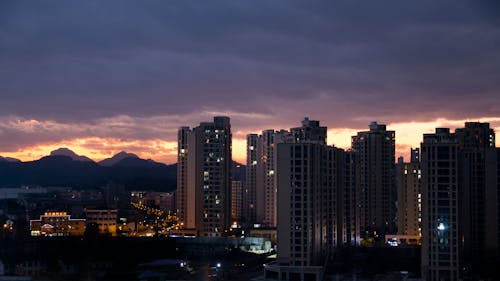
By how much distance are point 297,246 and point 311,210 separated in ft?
1.86

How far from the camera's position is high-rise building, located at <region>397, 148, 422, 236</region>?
46.5 ft

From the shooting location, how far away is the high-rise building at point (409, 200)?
14.2m

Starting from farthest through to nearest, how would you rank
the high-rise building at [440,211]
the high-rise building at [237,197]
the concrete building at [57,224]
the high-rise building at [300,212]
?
the high-rise building at [237,197]
the concrete building at [57,224]
the high-rise building at [300,212]
the high-rise building at [440,211]

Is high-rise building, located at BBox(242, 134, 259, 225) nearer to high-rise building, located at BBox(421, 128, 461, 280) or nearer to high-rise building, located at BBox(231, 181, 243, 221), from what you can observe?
high-rise building, located at BBox(231, 181, 243, 221)

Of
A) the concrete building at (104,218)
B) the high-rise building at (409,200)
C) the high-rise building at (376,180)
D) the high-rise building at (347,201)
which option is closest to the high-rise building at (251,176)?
the high-rise building at (376,180)

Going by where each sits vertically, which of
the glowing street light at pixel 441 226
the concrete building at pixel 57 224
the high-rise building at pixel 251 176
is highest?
the high-rise building at pixel 251 176

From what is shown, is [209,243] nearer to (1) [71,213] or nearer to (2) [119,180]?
(1) [71,213]

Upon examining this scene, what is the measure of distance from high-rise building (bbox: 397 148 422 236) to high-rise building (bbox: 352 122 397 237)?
1.40 meters

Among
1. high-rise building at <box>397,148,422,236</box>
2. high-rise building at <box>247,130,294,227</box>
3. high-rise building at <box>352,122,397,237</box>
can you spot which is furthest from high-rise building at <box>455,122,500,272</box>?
high-rise building at <box>247,130,294,227</box>

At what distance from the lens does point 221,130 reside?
1675 centimetres

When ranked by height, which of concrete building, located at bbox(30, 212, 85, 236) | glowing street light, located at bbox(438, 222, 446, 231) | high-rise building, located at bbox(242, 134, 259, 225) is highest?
high-rise building, located at bbox(242, 134, 259, 225)

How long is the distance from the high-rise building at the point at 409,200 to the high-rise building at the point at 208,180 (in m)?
4.03

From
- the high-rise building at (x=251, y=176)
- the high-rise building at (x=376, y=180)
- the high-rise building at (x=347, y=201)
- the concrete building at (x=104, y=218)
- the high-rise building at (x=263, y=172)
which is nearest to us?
the high-rise building at (x=347, y=201)

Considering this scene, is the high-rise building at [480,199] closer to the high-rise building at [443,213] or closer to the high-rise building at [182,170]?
the high-rise building at [443,213]
